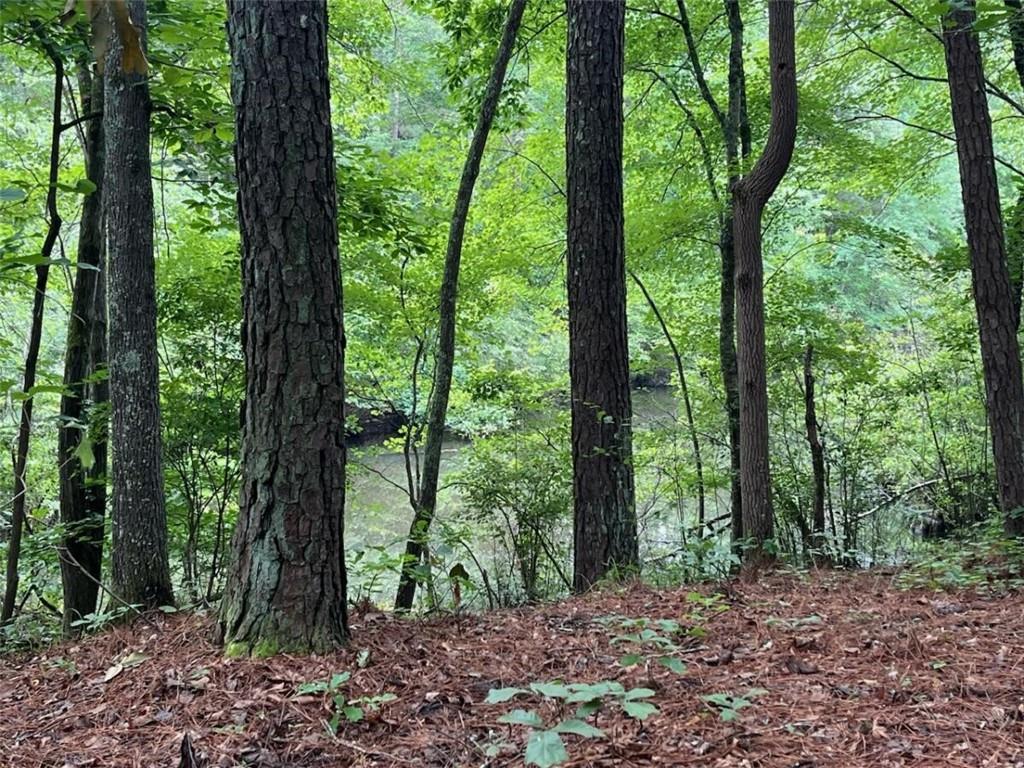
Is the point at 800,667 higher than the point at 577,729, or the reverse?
the point at 577,729

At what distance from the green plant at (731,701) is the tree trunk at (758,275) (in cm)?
231

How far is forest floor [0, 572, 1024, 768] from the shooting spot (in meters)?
1.97

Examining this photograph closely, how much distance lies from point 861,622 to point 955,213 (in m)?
15.6

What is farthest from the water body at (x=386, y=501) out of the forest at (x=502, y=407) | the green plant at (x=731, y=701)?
the green plant at (x=731, y=701)

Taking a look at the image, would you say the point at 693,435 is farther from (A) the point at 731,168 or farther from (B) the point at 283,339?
(B) the point at 283,339

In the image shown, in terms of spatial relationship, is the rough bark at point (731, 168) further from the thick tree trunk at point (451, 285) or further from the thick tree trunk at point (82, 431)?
the thick tree trunk at point (82, 431)

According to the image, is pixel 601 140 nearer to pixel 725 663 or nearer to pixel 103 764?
pixel 725 663

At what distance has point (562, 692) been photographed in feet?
5.74

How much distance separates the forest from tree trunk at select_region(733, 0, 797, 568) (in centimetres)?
2

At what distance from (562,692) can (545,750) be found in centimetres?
20

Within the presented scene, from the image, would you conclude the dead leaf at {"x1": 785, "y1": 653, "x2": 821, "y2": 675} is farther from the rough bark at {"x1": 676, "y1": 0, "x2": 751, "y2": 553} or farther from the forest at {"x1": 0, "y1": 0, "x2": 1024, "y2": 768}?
the rough bark at {"x1": 676, "y1": 0, "x2": 751, "y2": 553}

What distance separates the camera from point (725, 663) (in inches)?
103

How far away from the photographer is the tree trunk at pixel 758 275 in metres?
4.45

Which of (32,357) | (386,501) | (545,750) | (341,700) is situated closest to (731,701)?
(545,750)
